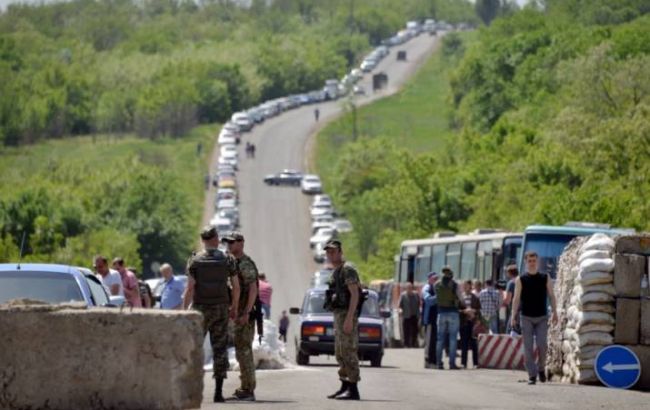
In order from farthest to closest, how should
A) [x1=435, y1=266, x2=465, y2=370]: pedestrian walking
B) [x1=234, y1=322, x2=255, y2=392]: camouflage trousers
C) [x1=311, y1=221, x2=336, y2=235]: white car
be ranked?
[x1=311, y1=221, x2=336, y2=235]: white car → [x1=435, y1=266, x2=465, y2=370]: pedestrian walking → [x1=234, y1=322, x2=255, y2=392]: camouflage trousers

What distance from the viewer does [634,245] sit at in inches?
1070

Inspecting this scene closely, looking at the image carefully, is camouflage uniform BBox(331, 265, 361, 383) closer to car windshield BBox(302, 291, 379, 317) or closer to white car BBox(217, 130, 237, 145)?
car windshield BBox(302, 291, 379, 317)

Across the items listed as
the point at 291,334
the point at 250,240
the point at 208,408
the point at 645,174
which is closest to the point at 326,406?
the point at 208,408

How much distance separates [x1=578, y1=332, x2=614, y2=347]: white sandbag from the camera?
2708 cm

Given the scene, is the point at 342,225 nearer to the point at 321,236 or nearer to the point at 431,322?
the point at 321,236

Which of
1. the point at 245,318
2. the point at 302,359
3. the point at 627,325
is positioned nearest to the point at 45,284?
the point at 245,318

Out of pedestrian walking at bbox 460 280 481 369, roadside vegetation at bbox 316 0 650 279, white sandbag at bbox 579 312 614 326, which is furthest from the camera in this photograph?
roadside vegetation at bbox 316 0 650 279

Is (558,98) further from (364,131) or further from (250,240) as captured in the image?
(364,131)

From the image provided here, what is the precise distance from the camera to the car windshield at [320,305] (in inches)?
1444

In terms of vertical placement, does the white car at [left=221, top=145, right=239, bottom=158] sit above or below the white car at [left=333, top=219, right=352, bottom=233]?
above

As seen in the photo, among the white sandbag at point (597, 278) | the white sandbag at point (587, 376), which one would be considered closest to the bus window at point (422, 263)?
the white sandbag at point (597, 278)

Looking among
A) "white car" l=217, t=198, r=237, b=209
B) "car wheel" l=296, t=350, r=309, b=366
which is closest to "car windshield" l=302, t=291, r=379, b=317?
"car wheel" l=296, t=350, r=309, b=366

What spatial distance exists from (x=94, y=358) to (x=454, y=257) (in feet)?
103

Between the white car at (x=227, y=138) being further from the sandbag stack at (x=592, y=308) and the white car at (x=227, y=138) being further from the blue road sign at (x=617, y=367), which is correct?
the blue road sign at (x=617, y=367)
